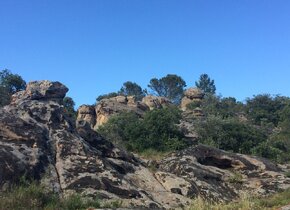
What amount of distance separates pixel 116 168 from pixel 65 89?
82.5 ft

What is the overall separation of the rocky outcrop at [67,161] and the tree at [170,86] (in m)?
72.3

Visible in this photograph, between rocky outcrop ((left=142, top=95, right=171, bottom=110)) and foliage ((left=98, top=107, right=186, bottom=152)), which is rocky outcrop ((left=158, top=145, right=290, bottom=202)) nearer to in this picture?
foliage ((left=98, top=107, right=186, bottom=152))

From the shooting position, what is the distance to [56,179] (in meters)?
13.1

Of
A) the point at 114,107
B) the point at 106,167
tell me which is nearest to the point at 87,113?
the point at 114,107

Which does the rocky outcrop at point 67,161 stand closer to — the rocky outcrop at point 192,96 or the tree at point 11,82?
the tree at point 11,82

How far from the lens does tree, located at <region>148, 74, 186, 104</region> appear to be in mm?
90062

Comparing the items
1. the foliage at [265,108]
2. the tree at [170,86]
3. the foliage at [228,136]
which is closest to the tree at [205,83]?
the tree at [170,86]

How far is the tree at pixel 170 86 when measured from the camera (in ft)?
295

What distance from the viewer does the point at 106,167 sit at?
14.7m

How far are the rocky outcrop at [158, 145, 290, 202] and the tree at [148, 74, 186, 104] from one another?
6947cm

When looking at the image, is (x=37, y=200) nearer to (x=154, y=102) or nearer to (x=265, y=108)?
(x=154, y=102)

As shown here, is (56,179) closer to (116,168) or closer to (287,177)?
(116,168)

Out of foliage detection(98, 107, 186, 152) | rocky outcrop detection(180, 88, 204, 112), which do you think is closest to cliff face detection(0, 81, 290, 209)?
foliage detection(98, 107, 186, 152)

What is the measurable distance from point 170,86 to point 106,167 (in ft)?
253
